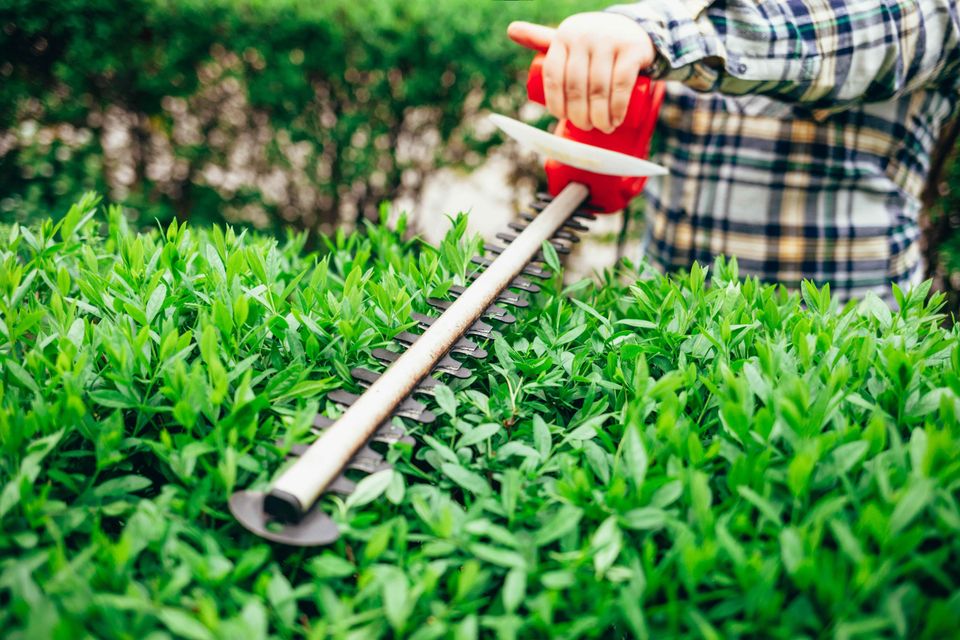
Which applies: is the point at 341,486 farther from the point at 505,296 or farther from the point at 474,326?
the point at 505,296

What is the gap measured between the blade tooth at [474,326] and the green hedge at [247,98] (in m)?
2.84

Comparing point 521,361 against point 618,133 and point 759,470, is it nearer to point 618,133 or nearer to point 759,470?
point 759,470

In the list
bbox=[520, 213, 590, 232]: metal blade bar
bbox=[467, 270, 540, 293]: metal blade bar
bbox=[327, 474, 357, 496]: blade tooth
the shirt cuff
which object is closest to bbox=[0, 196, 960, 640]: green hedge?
bbox=[327, 474, 357, 496]: blade tooth

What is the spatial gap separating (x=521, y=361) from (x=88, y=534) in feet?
2.62

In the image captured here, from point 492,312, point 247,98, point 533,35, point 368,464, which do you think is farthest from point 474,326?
point 247,98

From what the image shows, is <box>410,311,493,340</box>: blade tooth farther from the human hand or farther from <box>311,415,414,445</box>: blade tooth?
the human hand

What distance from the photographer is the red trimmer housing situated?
6.28 ft

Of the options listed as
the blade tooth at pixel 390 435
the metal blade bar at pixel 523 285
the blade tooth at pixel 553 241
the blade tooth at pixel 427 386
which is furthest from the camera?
the blade tooth at pixel 553 241

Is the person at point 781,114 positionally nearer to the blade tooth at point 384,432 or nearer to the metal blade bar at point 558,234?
the metal blade bar at point 558,234

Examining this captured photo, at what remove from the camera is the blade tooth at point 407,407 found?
122 cm

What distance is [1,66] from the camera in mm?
4027

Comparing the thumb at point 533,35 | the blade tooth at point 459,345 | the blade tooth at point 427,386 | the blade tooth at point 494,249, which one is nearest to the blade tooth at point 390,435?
the blade tooth at point 427,386

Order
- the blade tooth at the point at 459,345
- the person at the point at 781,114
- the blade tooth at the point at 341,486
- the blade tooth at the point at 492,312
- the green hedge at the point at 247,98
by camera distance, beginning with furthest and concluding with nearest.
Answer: the green hedge at the point at 247,98, the person at the point at 781,114, the blade tooth at the point at 492,312, the blade tooth at the point at 459,345, the blade tooth at the point at 341,486

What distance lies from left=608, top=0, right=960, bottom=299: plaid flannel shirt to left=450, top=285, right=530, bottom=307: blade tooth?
2.30 feet
